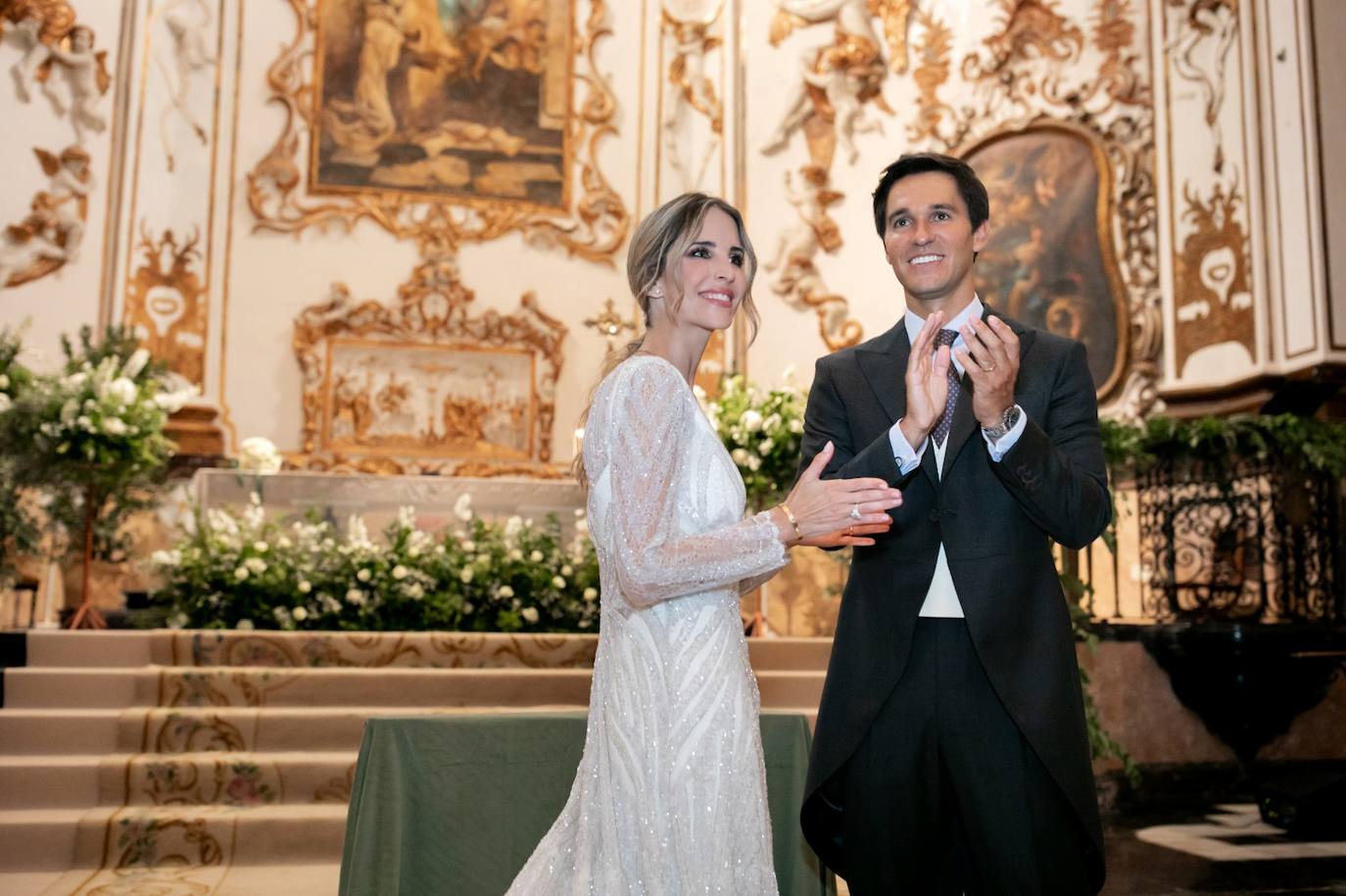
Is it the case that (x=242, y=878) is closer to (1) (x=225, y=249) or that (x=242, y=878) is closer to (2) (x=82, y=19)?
(1) (x=225, y=249)

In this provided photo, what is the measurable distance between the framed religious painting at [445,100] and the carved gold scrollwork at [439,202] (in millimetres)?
99

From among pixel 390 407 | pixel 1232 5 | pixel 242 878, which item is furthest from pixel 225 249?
pixel 1232 5

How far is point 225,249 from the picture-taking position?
9.96 metres

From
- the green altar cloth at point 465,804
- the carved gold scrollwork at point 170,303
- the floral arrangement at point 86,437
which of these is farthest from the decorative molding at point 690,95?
the green altar cloth at point 465,804

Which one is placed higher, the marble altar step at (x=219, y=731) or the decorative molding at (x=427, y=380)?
the decorative molding at (x=427, y=380)

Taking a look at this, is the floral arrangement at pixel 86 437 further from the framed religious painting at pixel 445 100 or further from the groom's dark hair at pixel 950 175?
the groom's dark hair at pixel 950 175

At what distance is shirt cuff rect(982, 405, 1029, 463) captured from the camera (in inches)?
77.8

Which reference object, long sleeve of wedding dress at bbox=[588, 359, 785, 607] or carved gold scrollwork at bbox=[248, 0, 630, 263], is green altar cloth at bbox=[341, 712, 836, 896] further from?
carved gold scrollwork at bbox=[248, 0, 630, 263]

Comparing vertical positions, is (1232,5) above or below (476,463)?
above

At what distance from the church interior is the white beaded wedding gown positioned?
3.19 ft

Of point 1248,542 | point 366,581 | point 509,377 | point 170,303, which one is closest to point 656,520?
point 366,581

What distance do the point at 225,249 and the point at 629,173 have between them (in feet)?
11.9

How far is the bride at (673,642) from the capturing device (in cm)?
201

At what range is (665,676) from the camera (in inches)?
82.4
